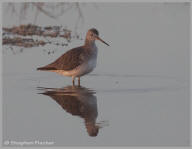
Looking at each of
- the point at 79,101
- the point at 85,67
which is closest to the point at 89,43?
the point at 85,67

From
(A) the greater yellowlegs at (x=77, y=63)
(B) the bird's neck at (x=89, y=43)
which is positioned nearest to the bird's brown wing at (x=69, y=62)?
(A) the greater yellowlegs at (x=77, y=63)

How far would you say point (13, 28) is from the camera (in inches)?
607

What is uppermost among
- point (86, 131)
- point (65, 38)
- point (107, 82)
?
point (65, 38)

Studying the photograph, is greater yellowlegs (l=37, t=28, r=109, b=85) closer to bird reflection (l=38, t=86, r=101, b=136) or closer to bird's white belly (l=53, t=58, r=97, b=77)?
bird's white belly (l=53, t=58, r=97, b=77)

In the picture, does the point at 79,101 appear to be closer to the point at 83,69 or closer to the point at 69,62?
the point at 83,69

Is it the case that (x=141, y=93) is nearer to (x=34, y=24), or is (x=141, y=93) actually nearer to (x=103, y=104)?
→ (x=103, y=104)

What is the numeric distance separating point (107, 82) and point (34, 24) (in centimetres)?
541

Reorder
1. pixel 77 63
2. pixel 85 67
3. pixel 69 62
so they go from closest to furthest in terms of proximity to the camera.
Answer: pixel 85 67 < pixel 77 63 < pixel 69 62

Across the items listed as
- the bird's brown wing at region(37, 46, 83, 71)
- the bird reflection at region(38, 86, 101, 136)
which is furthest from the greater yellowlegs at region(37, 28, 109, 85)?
the bird reflection at region(38, 86, 101, 136)

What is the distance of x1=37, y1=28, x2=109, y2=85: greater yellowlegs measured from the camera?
11195 millimetres

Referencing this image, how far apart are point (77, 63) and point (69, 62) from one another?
216 millimetres

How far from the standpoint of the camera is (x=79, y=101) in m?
9.81

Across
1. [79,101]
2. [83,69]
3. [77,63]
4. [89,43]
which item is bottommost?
[79,101]

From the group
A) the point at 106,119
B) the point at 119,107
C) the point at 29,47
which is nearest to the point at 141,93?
the point at 119,107
